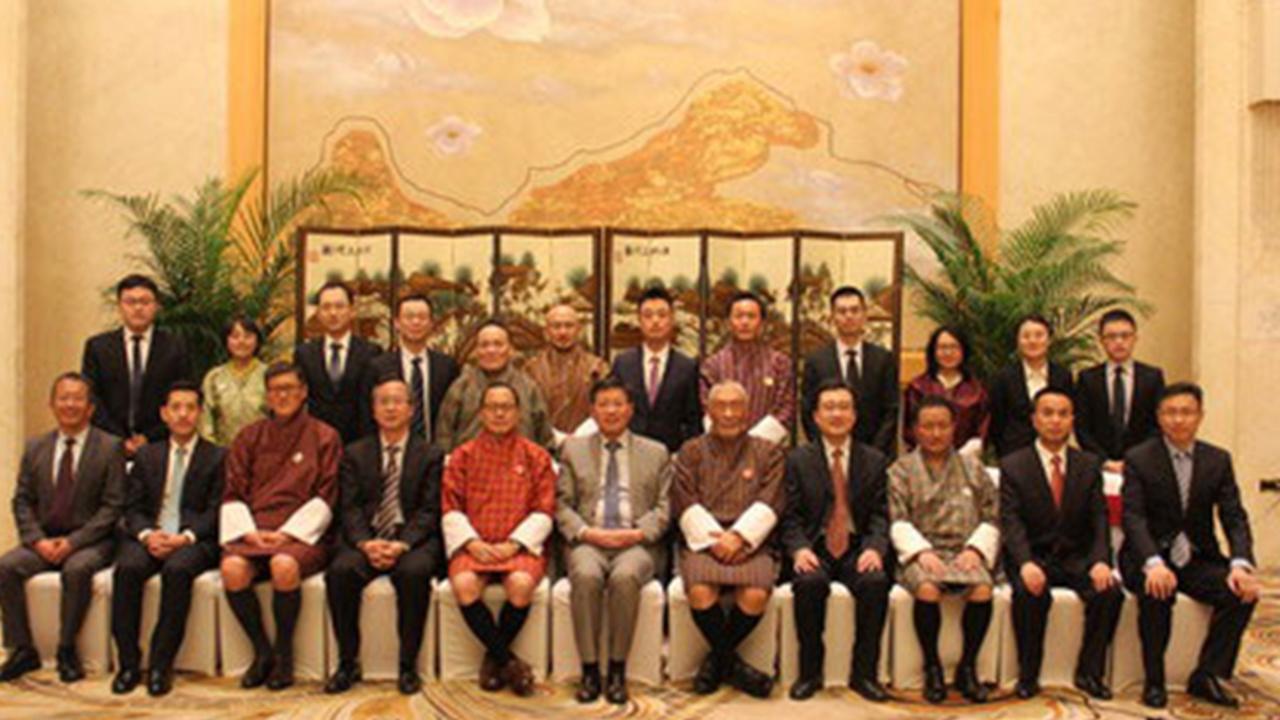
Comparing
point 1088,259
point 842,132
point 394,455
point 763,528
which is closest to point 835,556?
point 763,528

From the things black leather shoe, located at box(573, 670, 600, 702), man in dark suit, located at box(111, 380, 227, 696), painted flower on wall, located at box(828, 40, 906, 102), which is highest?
painted flower on wall, located at box(828, 40, 906, 102)

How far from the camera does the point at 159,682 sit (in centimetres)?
505

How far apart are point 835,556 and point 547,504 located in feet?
4.21

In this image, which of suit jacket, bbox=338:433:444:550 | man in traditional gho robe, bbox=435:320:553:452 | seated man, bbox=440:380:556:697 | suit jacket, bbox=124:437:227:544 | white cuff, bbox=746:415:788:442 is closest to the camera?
seated man, bbox=440:380:556:697

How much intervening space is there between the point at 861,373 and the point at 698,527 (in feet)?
4.94

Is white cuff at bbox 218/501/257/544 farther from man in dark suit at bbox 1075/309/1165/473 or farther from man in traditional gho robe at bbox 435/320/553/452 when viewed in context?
man in dark suit at bbox 1075/309/1165/473

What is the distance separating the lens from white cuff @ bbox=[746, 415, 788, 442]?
20.0ft

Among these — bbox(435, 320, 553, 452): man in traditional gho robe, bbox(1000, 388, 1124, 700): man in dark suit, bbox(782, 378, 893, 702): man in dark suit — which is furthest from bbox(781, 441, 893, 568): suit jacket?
bbox(435, 320, 553, 452): man in traditional gho robe

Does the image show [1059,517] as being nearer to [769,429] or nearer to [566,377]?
[769,429]

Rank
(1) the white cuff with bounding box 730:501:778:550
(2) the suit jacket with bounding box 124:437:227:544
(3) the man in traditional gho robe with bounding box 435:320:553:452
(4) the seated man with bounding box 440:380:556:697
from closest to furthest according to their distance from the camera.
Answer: (4) the seated man with bounding box 440:380:556:697
(1) the white cuff with bounding box 730:501:778:550
(2) the suit jacket with bounding box 124:437:227:544
(3) the man in traditional gho robe with bounding box 435:320:553:452

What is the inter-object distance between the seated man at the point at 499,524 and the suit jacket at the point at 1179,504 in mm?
2515

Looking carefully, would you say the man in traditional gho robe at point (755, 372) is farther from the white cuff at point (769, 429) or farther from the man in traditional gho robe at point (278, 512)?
the man in traditional gho robe at point (278, 512)

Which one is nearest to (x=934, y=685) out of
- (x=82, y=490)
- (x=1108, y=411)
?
(x=1108, y=411)

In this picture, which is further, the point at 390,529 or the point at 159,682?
the point at 390,529
